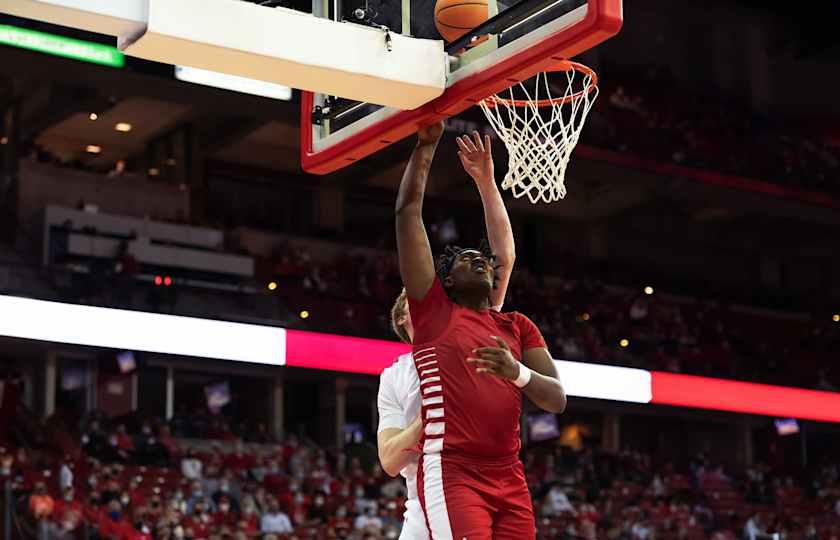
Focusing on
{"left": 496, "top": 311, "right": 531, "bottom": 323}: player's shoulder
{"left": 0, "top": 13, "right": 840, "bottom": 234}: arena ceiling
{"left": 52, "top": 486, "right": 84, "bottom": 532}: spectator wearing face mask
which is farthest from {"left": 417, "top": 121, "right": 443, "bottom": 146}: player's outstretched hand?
{"left": 0, "top": 13, "right": 840, "bottom": 234}: arena ceiling

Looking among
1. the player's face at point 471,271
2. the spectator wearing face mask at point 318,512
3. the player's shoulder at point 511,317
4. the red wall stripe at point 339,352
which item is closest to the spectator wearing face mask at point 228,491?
the spectator wearing face mask at point 318,512

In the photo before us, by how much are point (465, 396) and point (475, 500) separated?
0.36 metres

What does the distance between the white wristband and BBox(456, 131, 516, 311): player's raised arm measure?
0.68 metres

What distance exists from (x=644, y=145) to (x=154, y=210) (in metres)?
9.09

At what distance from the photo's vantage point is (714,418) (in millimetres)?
29000

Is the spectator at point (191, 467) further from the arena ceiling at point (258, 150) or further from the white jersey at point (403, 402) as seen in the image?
the white jersey at point (403, 402)

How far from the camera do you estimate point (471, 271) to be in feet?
15.2

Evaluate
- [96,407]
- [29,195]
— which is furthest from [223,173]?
[96,407]

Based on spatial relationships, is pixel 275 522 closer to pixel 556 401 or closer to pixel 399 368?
pixel 399 368

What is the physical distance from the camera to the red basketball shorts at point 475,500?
449 centimetres

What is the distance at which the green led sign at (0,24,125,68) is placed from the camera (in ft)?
56.5

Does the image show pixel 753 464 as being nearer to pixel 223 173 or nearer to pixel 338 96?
pixel 223 173

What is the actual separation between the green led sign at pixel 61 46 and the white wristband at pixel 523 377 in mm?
13861

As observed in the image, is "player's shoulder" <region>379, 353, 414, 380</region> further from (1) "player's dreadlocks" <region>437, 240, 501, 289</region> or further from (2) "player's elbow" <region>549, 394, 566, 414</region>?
(2) "player's elbow" <region>549, 394, 566, 414</region>
